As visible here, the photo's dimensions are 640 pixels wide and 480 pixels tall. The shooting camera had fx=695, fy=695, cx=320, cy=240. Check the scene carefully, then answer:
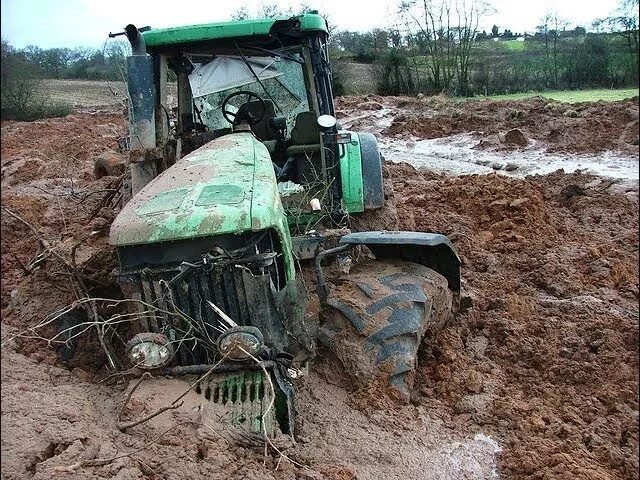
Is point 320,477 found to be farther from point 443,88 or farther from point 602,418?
point 443,88

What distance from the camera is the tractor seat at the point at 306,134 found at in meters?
5.18

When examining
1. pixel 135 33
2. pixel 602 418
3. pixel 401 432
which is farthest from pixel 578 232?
pixel 135 33

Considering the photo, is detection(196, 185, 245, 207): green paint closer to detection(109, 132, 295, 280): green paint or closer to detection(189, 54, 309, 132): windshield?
detection(109, 132, 295, 280): green paint

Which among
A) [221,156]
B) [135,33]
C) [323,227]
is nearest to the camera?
[221,156]

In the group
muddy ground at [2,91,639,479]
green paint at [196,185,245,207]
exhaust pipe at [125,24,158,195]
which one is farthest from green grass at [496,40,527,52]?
green paint at [196,185,245,207]

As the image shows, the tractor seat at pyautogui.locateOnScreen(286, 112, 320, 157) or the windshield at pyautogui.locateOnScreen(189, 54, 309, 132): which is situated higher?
the windshield at pyautogui.locateOnScreen(189, 54, 309, 132)

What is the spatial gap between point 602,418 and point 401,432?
1010 millimetres

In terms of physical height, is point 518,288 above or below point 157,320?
below

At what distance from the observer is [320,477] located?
2920 millimetres

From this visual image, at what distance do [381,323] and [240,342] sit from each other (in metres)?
0.99

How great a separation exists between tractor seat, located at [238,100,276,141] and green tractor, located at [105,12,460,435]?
1 centimetres

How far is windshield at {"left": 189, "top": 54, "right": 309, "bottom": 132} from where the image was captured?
5.09 m

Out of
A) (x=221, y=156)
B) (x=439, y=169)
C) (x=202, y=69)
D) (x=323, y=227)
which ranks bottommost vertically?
(x=439, y=169)

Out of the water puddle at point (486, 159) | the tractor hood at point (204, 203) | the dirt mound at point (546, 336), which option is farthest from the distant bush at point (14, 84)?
the water puddle at point (486, 159)
